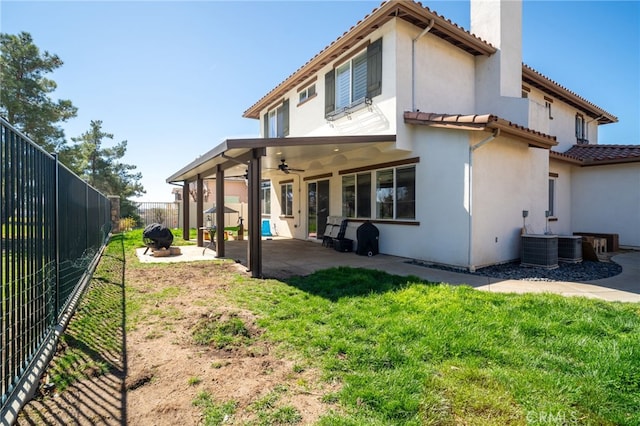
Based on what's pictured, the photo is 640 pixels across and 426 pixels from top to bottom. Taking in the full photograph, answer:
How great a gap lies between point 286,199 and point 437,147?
28.5 ft

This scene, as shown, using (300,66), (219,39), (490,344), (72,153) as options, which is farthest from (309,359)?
(72,153)

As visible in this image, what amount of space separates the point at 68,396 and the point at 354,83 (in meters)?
9.06

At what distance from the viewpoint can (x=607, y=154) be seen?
11336 mm

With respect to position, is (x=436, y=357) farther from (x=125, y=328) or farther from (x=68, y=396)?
(x=125, y=328)

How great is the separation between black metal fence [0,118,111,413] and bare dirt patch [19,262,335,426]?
468mm

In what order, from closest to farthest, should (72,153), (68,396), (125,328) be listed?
(68,396), (125,328), (72,153)

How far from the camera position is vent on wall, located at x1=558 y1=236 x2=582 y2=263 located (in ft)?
26.7

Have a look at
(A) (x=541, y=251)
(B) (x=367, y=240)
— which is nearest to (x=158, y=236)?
(B) (x=367, y=240)

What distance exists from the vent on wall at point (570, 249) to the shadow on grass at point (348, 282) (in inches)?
197

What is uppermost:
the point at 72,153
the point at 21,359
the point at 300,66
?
the point at 300,66

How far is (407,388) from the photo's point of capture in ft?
8.22

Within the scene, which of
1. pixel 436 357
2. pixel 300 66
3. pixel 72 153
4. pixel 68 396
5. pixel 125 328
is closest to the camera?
pixel 68 396

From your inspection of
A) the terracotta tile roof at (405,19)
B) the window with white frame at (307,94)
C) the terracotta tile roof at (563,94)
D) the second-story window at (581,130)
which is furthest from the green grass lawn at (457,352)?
the second-story window at (581,130)

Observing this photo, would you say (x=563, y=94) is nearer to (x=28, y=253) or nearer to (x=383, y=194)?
(x=383, y=194)
